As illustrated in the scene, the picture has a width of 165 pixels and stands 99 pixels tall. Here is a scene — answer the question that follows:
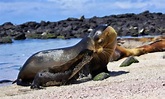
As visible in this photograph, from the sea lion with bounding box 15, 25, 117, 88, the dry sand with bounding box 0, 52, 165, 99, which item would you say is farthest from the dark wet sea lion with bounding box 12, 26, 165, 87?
the dry sand with bounding box 0, 52, 165, 99

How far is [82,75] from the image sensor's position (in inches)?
371

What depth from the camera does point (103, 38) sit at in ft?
31.3

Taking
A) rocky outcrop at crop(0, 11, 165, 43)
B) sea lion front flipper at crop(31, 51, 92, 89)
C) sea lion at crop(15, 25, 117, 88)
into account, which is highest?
sea lion at crop(15, 25, 117, 88)

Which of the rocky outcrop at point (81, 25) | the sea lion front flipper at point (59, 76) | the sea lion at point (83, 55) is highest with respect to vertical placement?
the sea lion at point (83, 55)

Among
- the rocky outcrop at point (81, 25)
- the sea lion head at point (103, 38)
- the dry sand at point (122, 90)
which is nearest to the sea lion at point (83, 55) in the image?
the sea lion head at point (103, 38)

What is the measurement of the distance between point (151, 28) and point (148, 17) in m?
13.2

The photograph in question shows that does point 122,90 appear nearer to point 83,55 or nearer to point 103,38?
point 83,55

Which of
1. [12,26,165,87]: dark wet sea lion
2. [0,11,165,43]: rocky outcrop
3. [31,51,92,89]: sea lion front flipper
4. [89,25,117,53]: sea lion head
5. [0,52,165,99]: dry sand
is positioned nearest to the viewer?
[0,52,165,99]: dry sand

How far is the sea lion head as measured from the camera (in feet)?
31.2

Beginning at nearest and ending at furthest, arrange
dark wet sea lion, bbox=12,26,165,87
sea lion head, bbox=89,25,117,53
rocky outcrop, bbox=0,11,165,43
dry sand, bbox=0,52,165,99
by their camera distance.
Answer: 1. dry sand, bbox=0,52,165,99
2. dark wet sea lion, bbox=12,26,165,87
3. sea lion head, bbox=89,25,117,53
4. rocky outcrop, bbox=0,11,165,43

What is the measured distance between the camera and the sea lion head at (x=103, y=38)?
950cm

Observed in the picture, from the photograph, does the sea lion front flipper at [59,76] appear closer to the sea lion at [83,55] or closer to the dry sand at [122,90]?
the sea lion at [83,55]

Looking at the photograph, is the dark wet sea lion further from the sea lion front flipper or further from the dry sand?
the dry sand

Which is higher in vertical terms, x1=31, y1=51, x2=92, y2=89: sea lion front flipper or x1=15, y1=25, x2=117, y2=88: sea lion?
x1=15, y1=25, x2=117, y2=88: sea lion
